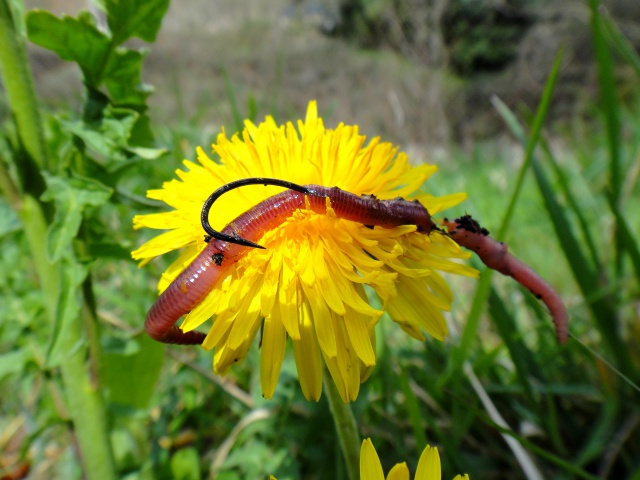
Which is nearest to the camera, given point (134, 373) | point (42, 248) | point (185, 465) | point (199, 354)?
point (42, 248)

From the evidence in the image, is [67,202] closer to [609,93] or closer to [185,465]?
[185,465]

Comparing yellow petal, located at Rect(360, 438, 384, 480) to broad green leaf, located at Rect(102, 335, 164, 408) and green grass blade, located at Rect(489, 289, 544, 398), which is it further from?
broad green leaf, located at Rect(102, 335, 164, 408)

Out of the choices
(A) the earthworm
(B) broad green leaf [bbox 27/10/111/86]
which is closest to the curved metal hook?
(A) the earthworm

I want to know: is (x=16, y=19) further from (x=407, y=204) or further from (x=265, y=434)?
(x=265, y=434)

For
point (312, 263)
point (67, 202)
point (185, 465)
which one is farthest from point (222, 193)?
point (185, 465)

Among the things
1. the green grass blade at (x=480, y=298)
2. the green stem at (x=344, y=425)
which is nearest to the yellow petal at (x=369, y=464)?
the green stem at (x=344, y=425)

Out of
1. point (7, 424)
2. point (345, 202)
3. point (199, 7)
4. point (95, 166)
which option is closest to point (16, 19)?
point (95, 166)

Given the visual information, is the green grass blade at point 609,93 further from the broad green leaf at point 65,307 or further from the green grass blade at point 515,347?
the broad green leaf at point 65,307
